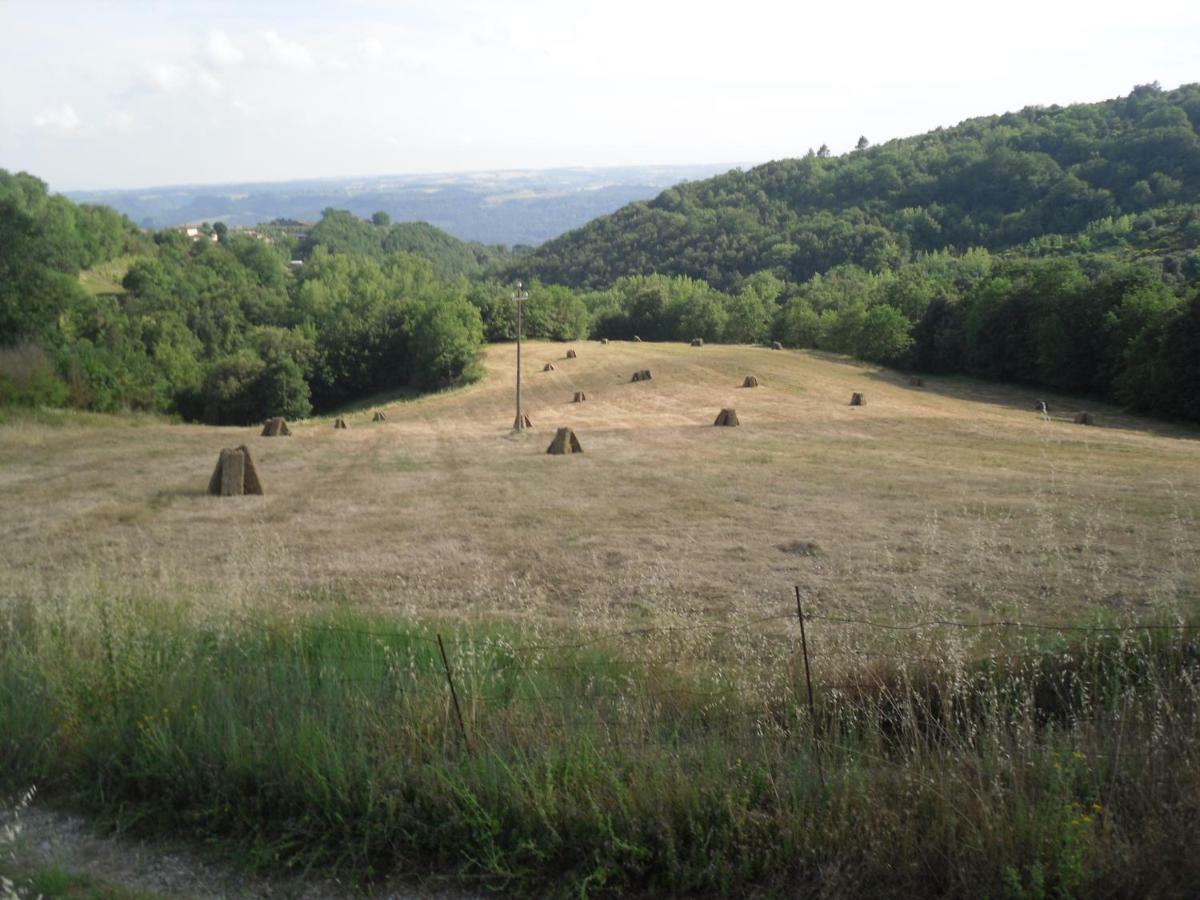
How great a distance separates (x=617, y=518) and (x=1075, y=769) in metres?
14.7

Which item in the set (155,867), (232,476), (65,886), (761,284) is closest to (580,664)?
(155,867)

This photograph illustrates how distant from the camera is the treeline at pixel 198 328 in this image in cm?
4550

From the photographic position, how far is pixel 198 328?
97.0 metres

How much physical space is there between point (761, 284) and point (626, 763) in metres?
110

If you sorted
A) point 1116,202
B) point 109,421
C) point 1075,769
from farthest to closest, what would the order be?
point 1116,202, point 109,421, point 1075,769

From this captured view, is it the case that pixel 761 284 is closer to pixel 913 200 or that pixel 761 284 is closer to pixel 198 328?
pixel 913 200

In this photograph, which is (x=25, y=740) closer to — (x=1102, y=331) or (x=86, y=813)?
(x=86, y=813)

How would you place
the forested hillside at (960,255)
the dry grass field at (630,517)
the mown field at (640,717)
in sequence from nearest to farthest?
the mown field at (640,717) < the dry grass field at (630,517) < the forested hillside at (960,255)

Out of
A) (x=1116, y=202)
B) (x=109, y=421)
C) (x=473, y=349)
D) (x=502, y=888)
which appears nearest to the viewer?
(x=502, y=888)

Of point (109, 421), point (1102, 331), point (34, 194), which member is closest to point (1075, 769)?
point (109, 421)

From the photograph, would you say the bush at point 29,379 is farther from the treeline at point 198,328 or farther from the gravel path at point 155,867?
the gravel path at point 155,867

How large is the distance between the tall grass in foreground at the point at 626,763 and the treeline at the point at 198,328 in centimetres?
3840

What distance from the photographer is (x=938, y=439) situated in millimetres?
33125

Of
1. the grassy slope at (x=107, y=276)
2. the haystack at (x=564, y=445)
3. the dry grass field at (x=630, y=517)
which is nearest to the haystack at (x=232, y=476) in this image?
the dry grass field at (x=630, y=517)
